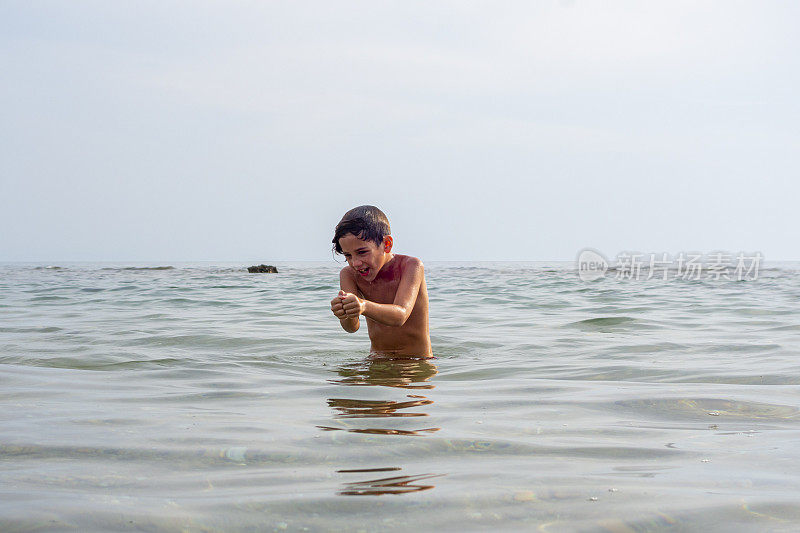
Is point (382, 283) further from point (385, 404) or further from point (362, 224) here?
point (385, 404)

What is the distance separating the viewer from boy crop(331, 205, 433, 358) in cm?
493

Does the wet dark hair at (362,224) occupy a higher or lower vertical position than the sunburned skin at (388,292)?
higher

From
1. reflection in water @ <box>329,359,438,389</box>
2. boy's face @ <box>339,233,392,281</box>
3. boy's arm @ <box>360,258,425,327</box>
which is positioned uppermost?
boy's face @ <box>339,233,392,281</box>

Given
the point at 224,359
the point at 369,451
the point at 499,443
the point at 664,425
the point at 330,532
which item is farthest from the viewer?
the point at 224,359

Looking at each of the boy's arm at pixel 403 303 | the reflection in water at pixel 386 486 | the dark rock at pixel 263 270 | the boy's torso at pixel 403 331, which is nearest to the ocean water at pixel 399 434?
the reflection in water at pixel 386 486

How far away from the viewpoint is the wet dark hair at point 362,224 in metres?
4.93

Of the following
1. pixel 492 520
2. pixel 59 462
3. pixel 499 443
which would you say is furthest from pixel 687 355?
pixel 59 462

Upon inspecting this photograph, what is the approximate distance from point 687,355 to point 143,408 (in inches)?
174

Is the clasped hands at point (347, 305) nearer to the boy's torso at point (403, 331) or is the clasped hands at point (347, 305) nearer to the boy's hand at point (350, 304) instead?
the boy's hand at point (350, 304)

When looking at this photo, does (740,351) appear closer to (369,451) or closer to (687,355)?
(687,355)

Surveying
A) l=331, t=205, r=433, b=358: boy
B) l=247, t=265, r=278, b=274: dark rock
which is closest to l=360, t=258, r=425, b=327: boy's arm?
l=331, t=205, r=433, b=358: boy

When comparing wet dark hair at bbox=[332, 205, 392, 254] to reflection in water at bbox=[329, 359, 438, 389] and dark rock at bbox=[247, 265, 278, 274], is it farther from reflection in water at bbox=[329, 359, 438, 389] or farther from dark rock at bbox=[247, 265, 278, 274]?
dark rock at bbox=[247, 265, 278, 274]

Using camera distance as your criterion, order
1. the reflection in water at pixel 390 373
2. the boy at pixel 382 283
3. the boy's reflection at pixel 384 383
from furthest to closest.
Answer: the boy at pixel 382 283 → the reflection in water at pixel 390 373 → the boy's reflection at pixel 384 383

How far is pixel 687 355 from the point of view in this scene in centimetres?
589
